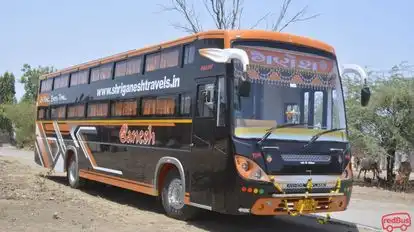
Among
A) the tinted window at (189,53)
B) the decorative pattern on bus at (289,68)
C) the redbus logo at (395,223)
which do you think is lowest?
the redbus logo at (395,223)

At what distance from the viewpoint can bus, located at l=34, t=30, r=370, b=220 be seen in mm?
8836

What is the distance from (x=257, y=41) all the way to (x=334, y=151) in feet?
→ 7.67

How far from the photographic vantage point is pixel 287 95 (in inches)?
369

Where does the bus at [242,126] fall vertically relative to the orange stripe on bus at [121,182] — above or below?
above

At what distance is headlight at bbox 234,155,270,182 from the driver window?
1.08 meters

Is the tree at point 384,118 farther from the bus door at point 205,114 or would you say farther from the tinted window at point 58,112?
the bus door at point 205,114

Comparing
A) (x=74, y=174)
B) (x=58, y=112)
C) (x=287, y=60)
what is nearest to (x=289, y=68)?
(x=287, y=60)

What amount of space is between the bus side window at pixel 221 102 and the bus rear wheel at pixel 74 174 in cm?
800

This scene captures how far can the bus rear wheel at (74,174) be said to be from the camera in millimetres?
16109

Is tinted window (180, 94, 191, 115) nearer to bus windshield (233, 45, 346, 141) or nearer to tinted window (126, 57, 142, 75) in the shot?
bus windshield (233, 45, 346, 141)

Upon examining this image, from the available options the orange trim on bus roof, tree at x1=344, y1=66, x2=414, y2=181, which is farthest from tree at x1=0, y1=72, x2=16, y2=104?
the orange trim on bus roof

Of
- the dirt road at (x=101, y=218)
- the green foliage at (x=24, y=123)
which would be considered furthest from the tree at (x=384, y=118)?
the green foliage at (x=24, y=123)

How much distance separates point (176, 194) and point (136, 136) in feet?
6.90

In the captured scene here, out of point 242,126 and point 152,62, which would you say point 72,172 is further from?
point 242,126
